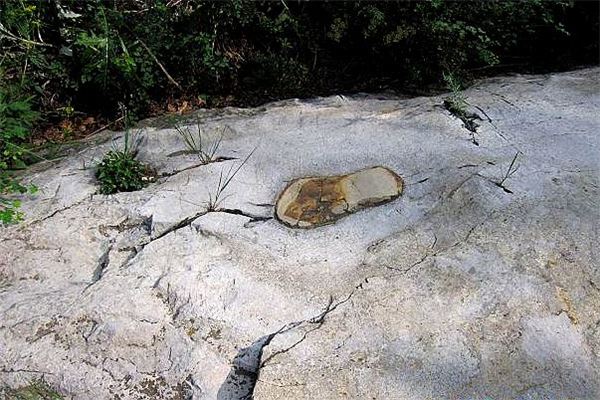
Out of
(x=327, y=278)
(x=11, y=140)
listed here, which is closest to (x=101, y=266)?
(x=327, y=278)

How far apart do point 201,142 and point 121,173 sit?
593mm

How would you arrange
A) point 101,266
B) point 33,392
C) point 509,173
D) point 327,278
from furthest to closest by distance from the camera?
1. point 509,173
2. point 101,266
3. point 327,278
4. point 33,392

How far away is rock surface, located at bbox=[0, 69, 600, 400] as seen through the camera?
7.62ft

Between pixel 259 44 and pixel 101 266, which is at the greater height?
pixel 259 44

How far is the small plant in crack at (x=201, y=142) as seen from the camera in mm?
3619

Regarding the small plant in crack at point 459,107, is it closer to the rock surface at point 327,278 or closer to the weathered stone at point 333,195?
the rock surface at point 327,278

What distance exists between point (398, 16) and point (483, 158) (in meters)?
1.39

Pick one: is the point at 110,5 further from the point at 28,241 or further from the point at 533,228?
the point at 533,228

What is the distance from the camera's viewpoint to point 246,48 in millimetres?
4699

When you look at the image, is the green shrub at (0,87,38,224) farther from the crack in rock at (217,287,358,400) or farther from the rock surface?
the crack in rock at (217,287,358,400)

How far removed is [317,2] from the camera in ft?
14.9

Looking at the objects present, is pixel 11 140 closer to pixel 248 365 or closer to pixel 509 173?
pixel 248 365

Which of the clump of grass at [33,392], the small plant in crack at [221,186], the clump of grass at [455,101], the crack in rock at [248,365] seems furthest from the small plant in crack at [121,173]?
the clump of grass at [455,101]

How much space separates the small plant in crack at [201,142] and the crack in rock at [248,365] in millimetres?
1414
